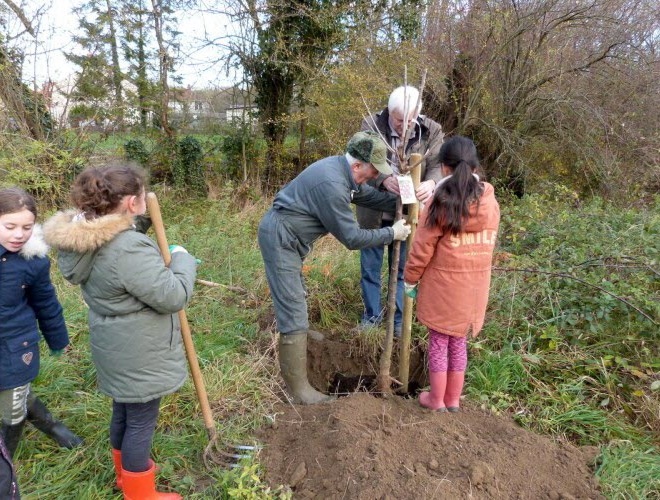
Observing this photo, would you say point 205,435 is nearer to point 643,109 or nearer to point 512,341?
point 512,341

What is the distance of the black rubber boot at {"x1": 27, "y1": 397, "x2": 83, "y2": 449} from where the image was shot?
8.20 ft

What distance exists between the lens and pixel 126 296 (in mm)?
1875

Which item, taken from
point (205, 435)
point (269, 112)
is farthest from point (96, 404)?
point (269, 112)

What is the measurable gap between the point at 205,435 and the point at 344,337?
149cm

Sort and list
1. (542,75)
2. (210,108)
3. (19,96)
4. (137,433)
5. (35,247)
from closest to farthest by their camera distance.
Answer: (137,433)
(35,247)
(19,96)
(542,75)
(210,108)

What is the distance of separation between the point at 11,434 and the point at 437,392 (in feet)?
7.61

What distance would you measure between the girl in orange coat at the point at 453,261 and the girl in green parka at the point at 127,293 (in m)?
1.31

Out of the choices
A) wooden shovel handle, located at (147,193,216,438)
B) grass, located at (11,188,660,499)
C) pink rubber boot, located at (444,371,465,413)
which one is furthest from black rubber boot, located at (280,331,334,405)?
pink rubber boot, located at (444,371,465,413)

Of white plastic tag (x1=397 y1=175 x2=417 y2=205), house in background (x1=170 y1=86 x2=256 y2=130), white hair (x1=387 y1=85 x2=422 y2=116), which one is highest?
house in background (x1=170 y1=86 x2=256 y2=130)

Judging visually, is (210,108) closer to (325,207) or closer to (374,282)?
(374,282)

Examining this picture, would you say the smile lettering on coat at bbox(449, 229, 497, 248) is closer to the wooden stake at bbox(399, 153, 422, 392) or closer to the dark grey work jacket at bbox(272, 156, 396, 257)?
the wooden stake at bbox(399, 153, 422, 392)

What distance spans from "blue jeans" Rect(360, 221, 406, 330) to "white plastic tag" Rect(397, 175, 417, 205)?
0.93 meters

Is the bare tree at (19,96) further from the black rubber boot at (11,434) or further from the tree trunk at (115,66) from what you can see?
the black rubber boot at (11,434)

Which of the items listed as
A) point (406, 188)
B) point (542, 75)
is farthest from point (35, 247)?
point (542, 75)
